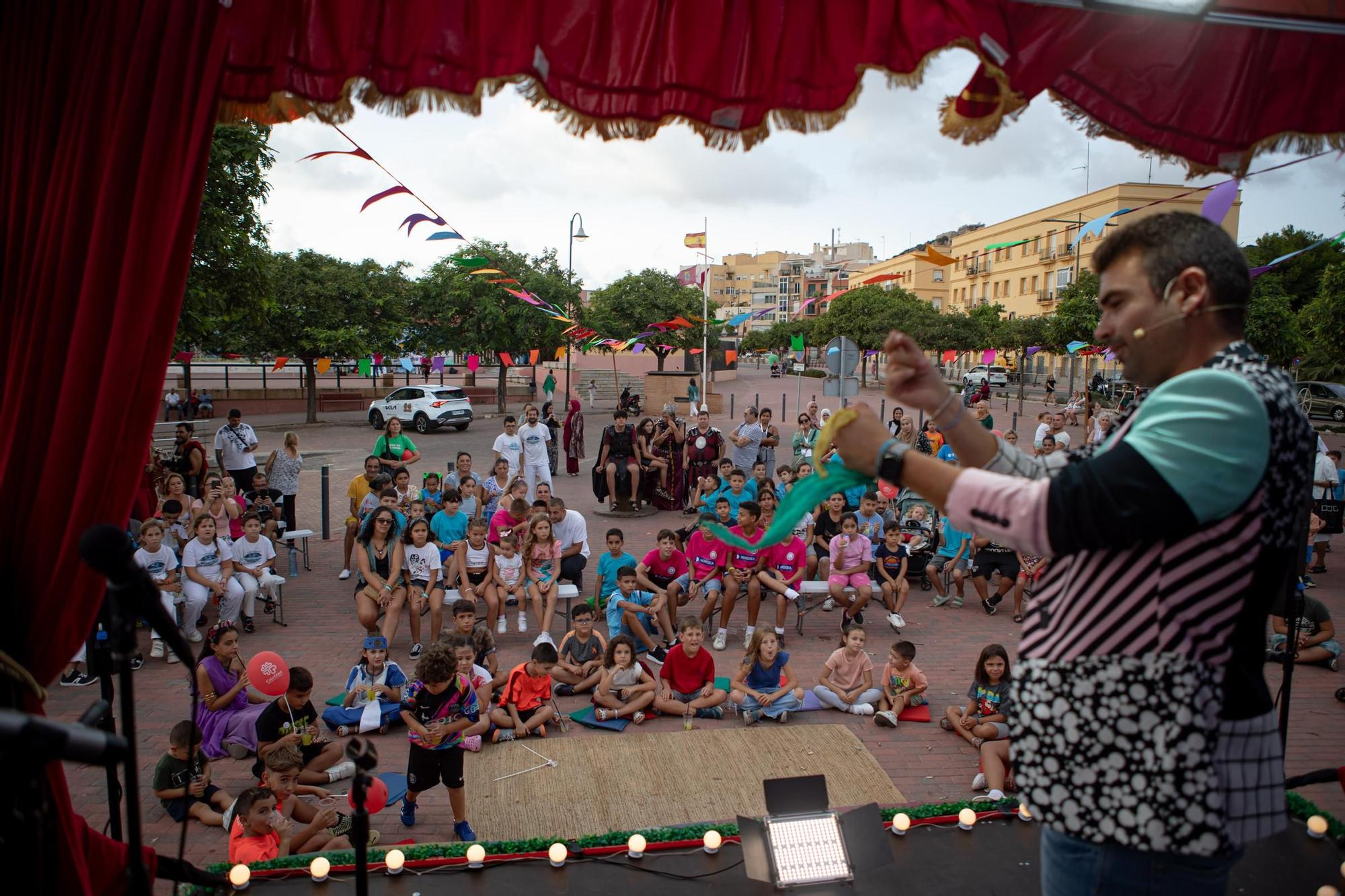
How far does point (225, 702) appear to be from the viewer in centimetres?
540

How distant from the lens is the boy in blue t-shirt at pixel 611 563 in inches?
308

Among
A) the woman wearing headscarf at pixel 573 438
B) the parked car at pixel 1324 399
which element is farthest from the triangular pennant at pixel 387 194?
the parked car at pixel 1324 399

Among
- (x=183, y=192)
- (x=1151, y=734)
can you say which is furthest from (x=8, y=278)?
(x=1151, y=734)

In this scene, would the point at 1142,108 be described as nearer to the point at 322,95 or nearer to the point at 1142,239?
the point at 1142,239

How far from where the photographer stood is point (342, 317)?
75.7 feet

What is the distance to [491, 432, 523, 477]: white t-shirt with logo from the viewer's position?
11070 millimetres

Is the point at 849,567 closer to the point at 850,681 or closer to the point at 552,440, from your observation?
the point at 850,681

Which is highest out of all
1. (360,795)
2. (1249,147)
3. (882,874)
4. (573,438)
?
(1249,147)

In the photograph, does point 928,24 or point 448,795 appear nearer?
point 928,24

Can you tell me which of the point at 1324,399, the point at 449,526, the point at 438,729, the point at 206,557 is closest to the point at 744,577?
the point at 449,526

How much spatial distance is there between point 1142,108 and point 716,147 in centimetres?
167

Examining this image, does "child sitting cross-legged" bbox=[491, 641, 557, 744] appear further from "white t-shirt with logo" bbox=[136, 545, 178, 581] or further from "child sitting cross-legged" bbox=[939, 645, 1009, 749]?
"white t-shirt with logo" bbox=[136, 545, 178, 581]

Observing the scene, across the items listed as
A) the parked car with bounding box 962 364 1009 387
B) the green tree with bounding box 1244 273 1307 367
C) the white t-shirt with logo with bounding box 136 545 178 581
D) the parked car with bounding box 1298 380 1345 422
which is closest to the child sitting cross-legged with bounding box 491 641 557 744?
the white t-shirt with logo with bounding box 136 545 178 581

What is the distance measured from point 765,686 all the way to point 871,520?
128 inches
